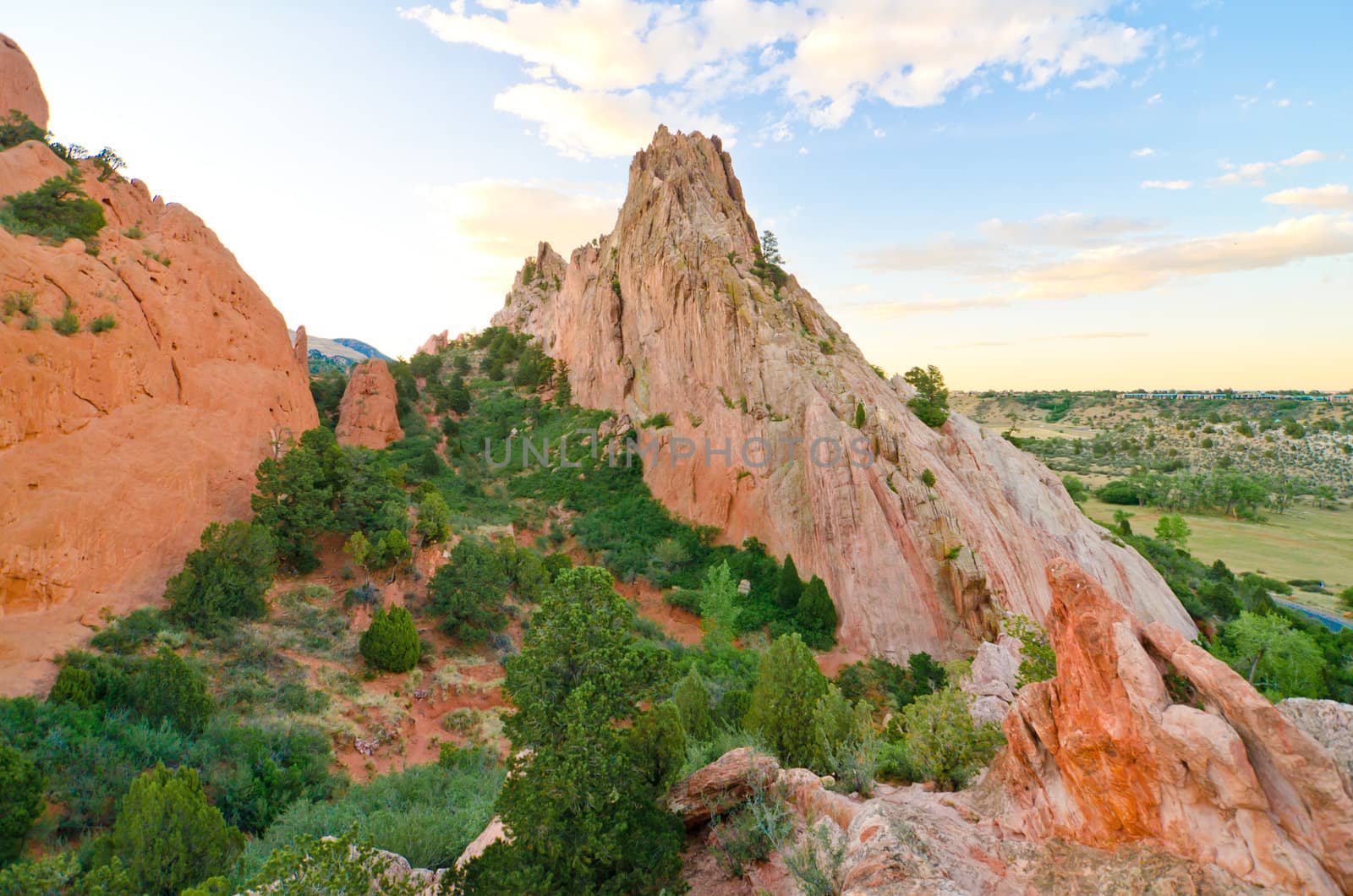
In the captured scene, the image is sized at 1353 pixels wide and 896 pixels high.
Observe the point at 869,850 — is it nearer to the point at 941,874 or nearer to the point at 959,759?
the point at 941,874

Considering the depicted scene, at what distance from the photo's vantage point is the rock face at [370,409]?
37781 millimetres

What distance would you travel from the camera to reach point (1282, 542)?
5609cm

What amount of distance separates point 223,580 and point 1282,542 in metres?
83.8

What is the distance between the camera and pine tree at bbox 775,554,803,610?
27953 millimetres

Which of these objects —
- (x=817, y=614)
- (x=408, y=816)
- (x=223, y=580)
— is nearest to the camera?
(x=408, y=816)

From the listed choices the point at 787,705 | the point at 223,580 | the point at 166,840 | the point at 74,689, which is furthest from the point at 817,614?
the point at 74,689

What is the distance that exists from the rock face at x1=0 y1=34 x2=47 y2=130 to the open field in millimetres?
79757

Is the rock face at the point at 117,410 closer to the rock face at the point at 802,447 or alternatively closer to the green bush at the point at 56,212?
the green bush at the point at 56,212

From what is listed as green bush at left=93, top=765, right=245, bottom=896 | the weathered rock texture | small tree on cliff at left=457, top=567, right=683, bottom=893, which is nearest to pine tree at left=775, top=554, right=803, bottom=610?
the weathered rock texture

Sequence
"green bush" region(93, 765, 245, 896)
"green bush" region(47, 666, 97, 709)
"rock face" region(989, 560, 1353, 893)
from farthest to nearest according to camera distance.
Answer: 1. "green bush" region(47, 666, 97, 709)
2. "green bush" region(93, 765, 245, 896)
3. "rock face" region(989, 560, 1353, 893)

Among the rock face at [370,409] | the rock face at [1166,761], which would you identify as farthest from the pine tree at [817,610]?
the rock face at [370,409]

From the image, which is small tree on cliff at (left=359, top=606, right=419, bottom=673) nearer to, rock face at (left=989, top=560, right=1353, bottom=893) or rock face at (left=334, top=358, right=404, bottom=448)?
rock face at (left=989, top=560, right=1353, bottom=893)

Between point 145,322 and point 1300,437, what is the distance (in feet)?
458

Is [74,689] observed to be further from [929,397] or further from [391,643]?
[929,397]
